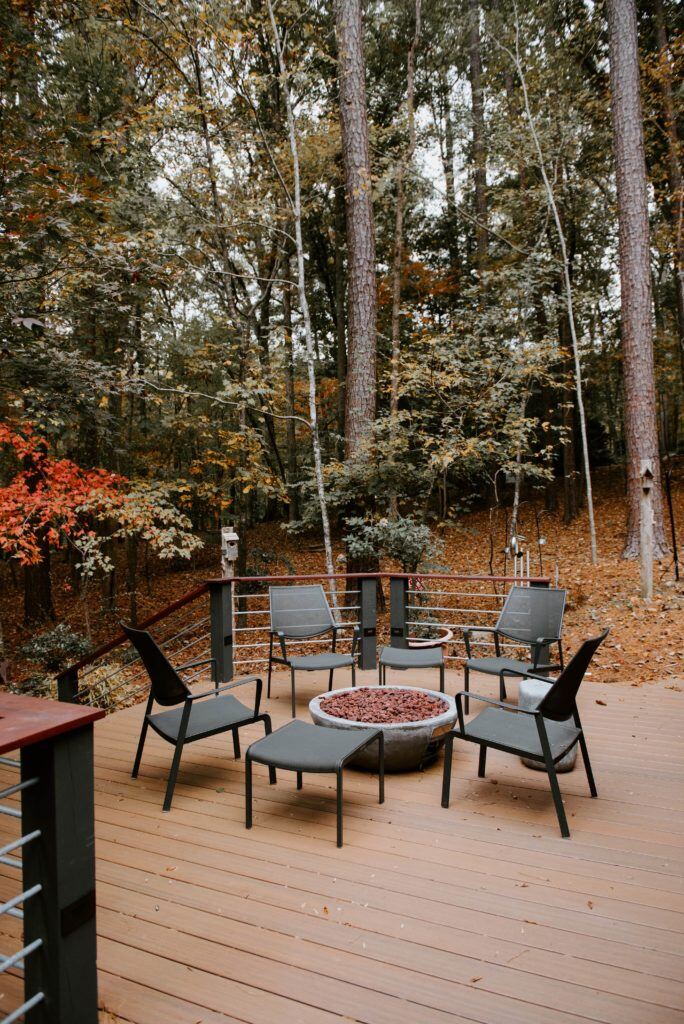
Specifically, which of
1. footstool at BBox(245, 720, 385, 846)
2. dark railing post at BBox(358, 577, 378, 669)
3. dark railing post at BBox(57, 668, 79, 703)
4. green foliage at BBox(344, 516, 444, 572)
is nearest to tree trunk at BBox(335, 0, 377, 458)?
green foliage at BBox(344, 516, 444, 572)

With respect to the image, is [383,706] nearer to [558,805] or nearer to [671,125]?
[558,805]

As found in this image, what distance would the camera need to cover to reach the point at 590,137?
9.96 metres

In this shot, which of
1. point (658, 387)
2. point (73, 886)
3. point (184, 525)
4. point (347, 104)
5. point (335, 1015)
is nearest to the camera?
point (73, 886)

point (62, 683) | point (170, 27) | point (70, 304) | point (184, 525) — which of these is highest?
point (170, 27)

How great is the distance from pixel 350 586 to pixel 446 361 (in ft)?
10.8

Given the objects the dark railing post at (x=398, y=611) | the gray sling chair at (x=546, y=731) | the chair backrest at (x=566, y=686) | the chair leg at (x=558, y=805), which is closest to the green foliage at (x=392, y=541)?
the dark railing post at (x=398, y=611)

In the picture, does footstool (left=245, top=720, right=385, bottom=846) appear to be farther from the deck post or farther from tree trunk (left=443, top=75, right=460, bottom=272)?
tree trunk (left=443, top=75, right=460, bottom=272)

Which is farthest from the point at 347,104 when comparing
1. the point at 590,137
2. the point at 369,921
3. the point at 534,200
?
the point at 369,921

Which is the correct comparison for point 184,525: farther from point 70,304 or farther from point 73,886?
point 73,886

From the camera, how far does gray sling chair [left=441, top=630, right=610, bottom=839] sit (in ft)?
8.34

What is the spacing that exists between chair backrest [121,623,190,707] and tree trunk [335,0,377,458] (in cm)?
455

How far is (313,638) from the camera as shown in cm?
774

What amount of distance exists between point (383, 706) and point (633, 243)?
25.4 ft

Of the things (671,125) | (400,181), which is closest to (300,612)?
(400,181)
